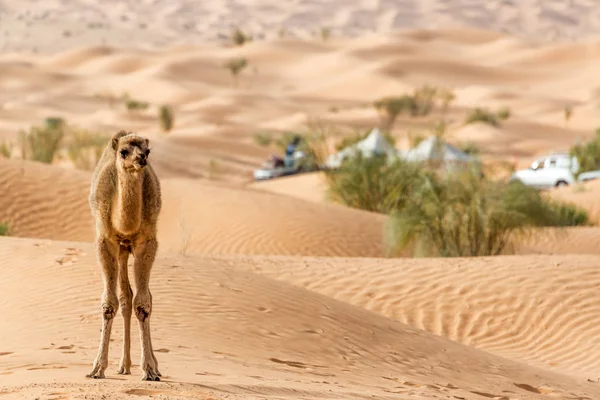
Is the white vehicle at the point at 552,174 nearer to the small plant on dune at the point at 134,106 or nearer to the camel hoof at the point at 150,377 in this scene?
the camel hoof at the point at 150,377

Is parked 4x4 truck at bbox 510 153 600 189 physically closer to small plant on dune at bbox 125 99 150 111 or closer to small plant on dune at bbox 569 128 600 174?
small plant on dune at bbox 569 128 600 174

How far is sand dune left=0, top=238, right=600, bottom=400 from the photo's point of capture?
804 cm

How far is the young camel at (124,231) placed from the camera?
23.1 ft

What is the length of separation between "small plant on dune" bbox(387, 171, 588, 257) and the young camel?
1225 cm

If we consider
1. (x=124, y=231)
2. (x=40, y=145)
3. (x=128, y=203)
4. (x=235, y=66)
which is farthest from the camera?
(x=235, y=66)

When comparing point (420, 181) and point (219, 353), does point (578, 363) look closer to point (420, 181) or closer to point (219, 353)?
point (219, 353)

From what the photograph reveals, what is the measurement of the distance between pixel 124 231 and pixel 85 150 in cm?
2899

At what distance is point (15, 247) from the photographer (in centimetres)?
1377

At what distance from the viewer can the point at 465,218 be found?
19.5 m

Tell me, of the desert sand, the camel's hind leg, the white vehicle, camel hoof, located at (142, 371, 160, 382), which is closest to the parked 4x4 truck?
the white vehicle

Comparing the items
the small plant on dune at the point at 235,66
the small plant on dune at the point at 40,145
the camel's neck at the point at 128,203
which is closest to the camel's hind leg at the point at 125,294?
the camel's neck at the point at 128,203

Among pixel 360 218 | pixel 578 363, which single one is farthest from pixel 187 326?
pixel 360 218

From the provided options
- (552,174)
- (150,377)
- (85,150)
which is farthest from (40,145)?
(150,377)

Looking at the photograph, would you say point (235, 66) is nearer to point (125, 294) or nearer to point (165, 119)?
point (165, 119)
